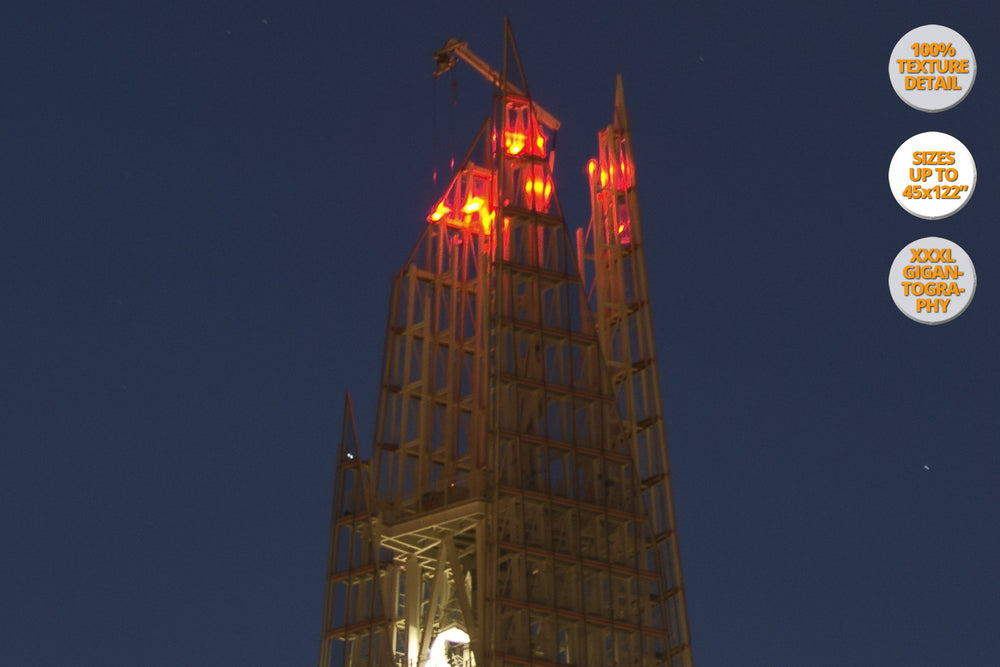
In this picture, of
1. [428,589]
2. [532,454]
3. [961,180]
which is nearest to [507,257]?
[532,454]

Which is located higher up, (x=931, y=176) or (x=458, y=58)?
(x=458, y=58)

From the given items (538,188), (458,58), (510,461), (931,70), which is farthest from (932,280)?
(458,58)

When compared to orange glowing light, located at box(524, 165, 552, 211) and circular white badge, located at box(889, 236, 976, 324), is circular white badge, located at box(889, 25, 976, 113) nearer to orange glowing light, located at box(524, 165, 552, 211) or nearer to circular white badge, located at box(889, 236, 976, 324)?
circular white badge, located at box(889, 236, 976, 324)

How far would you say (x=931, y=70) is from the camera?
5253 cm

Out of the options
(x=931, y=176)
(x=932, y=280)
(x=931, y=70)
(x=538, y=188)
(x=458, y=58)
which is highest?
(x=458, y=58)

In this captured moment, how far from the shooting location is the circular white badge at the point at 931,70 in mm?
51406

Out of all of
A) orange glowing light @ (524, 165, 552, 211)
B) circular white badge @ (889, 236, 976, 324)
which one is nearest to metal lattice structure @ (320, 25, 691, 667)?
orange glowing light @ (524, 165, 552, 211)

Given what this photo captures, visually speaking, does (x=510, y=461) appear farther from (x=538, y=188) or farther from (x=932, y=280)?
(x=932, y=280)

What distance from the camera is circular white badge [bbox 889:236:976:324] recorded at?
50.8 metres

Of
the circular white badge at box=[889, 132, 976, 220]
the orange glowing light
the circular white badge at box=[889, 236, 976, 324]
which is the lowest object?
the circular white badge at box=[889, 236, 976, 324]

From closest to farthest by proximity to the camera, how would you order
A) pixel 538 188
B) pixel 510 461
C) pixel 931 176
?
pixel 931 176, pixel 510 461, pixel 538 188

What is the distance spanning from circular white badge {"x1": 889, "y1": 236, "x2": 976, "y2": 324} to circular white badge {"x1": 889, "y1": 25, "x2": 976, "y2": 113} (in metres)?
4.49

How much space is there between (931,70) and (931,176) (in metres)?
3.46

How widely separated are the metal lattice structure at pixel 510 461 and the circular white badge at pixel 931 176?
2114cm
